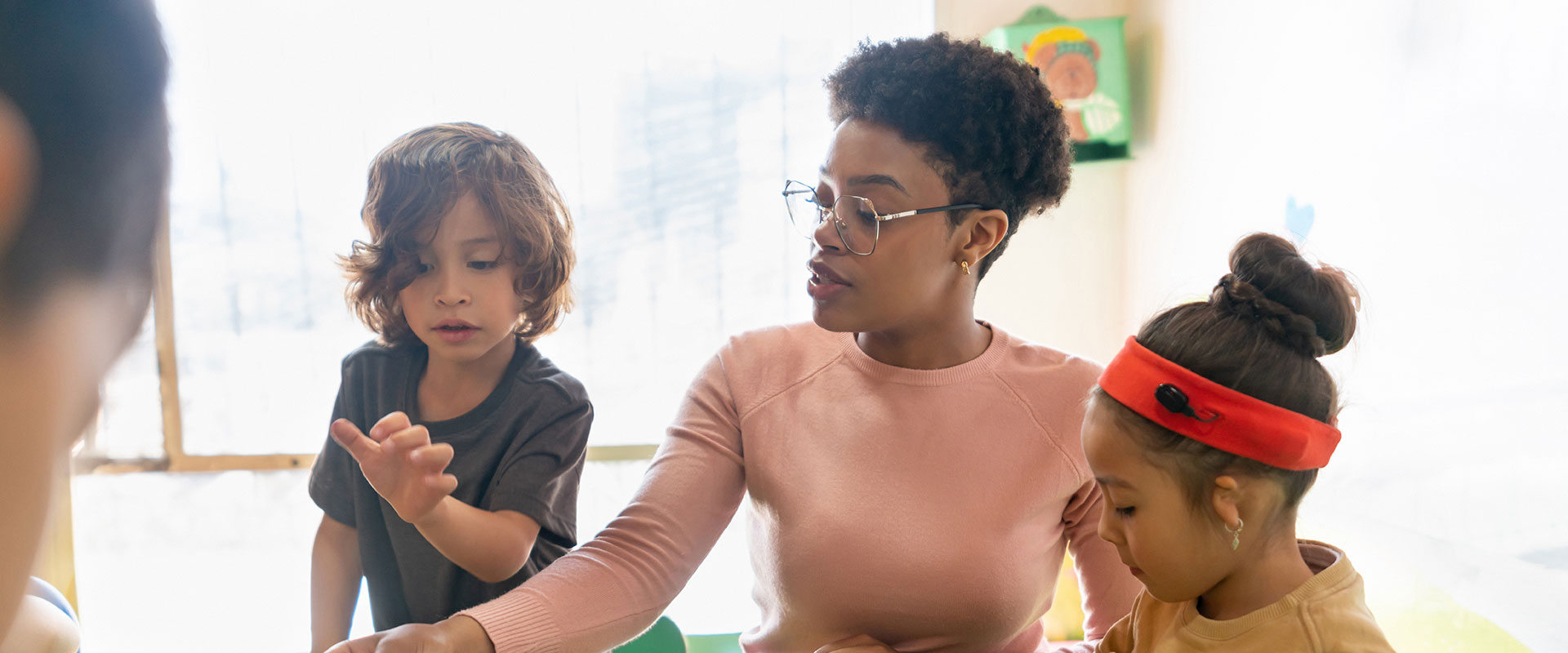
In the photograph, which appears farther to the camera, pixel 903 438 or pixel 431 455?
pixel 903 438

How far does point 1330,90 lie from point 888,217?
3.20 feet

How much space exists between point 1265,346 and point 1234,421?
8cm

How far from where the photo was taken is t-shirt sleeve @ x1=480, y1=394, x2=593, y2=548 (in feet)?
4.15

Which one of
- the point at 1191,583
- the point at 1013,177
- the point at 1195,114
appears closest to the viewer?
the point at 1191,583

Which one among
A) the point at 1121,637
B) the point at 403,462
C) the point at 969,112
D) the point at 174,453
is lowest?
the point at 174,453

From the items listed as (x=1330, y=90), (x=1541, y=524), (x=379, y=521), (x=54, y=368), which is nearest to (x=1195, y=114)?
(x=1330, y=90)

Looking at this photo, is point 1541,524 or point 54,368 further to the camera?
point 1541,524

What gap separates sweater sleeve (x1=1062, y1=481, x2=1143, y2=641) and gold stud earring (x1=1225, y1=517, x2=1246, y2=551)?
0.30 metres

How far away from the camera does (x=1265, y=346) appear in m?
0.92

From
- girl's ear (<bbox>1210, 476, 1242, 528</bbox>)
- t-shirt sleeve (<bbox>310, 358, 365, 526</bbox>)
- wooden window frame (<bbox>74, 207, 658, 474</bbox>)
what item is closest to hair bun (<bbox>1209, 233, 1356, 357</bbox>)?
girl's ear (<bbox>1210, 476, 1242, 528</bbox>)

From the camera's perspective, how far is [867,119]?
1.24m

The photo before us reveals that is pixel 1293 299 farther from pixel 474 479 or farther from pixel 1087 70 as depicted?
pixel 1087 70

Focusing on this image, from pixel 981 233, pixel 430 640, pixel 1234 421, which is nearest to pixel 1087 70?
pixel 981 233

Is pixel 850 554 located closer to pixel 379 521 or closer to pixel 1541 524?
pixel 379 521
